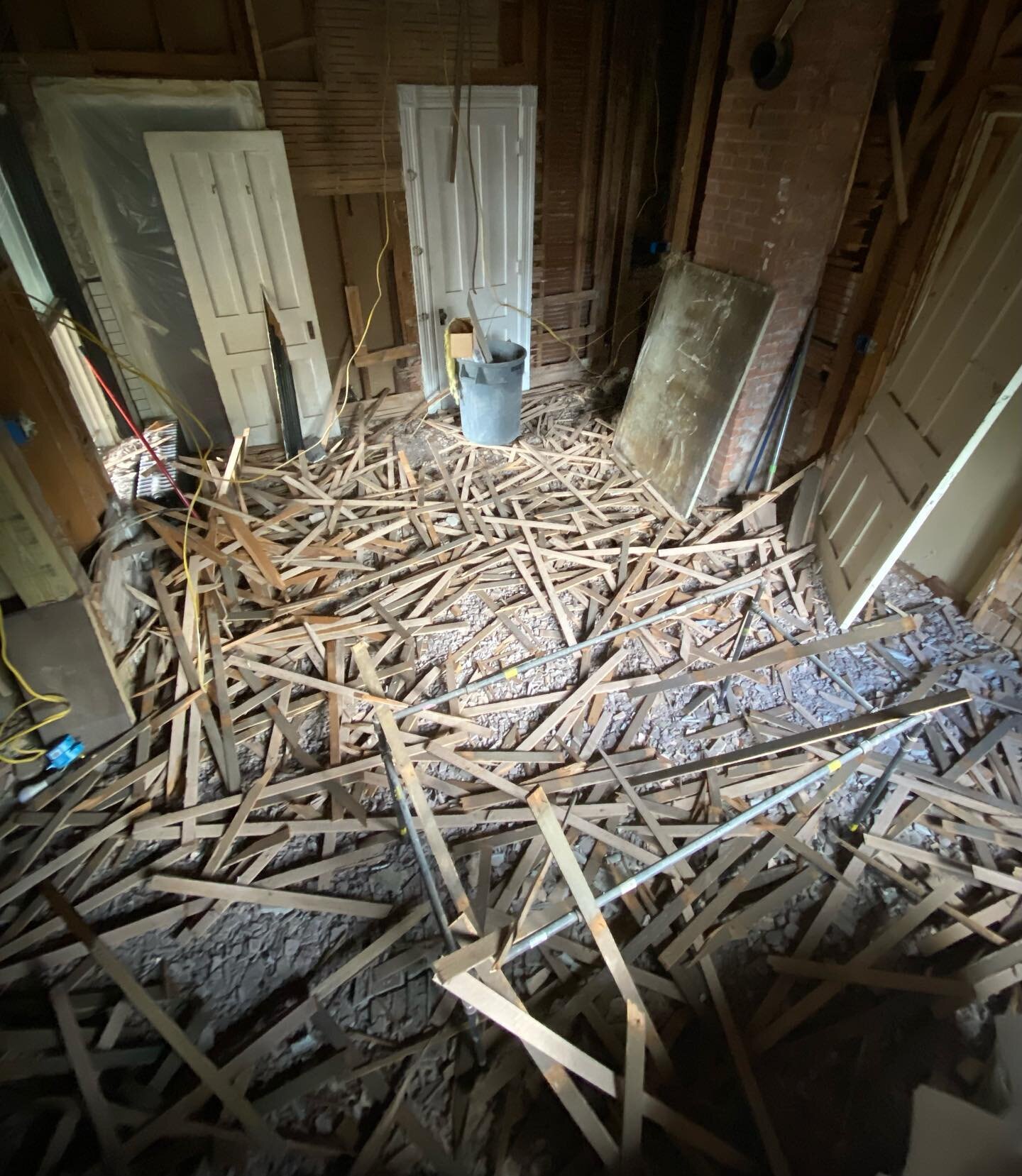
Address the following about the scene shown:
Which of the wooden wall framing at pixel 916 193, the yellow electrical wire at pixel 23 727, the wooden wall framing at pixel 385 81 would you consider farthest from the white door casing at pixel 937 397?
the yellow electrical wire at pixel 23 727

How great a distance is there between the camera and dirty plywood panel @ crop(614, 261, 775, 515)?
377cm

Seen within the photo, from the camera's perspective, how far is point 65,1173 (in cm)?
171

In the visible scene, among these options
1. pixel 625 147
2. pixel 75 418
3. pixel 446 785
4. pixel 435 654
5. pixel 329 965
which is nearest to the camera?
pixel 329 965

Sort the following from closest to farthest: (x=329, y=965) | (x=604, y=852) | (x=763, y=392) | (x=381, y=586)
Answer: (x=329, y=965), (x=604, y=852), (x=381, y=586), (x=763, y=392)

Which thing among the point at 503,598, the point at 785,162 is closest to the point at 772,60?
the point at 785,162

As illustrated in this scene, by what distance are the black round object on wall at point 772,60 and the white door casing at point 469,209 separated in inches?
78.8

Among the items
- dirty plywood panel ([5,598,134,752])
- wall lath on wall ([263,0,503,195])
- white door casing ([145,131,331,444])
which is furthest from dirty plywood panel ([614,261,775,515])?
dirty plywood panel ([5,598,134,752])

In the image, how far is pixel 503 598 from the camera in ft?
11.9

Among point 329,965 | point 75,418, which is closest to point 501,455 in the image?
point 75,418

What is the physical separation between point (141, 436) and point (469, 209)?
10.0ft

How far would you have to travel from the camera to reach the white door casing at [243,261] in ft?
12.9

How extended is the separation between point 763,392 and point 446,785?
309 centimetres

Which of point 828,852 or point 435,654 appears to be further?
point 435,654

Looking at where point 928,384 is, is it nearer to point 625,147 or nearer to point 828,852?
Result: point 828,852
